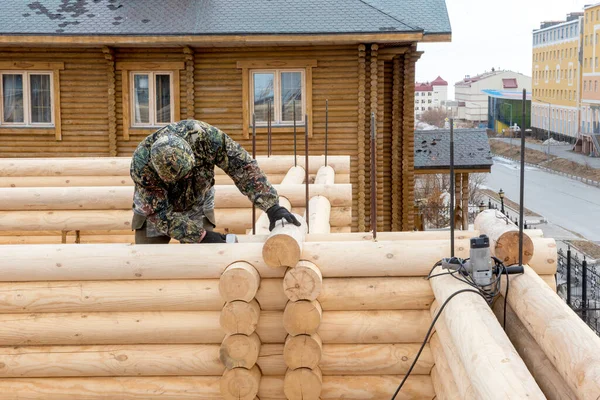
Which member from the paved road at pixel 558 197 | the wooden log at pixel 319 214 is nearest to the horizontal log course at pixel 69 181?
the wooden log at pixel 319 214

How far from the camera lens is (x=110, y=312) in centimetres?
593

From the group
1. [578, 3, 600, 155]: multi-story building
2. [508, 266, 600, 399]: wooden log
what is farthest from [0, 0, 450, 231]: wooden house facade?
[578, 3, 600, 155]: multi-story building

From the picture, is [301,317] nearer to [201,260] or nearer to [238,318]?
[238,318]

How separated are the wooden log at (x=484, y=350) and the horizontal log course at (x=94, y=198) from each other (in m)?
3.84

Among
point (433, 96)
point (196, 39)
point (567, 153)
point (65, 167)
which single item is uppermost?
point (433, 96)

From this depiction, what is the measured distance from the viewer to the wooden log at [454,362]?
14.2 ft

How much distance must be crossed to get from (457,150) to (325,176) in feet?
44.7

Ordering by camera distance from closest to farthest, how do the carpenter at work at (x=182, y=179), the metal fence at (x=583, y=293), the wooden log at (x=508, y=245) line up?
the wooden log at (x=508, y=245) < the carpenter at work at (x=182, y=179) < the metal fence at (x=583, y=293)

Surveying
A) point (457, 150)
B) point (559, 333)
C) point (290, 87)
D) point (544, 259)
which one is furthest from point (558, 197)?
point (559, 333)

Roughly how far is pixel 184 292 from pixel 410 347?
5.67ft

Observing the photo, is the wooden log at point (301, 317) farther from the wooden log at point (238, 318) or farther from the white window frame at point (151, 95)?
the white window frame at point (151, 95)

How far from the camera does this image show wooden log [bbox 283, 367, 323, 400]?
5.55 metres

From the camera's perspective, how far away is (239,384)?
5562mm

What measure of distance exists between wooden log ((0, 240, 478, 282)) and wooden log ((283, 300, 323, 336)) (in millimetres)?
325
